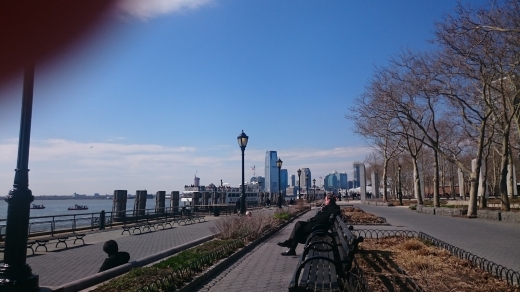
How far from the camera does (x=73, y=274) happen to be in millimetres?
10039

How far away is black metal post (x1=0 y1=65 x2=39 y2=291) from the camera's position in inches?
203

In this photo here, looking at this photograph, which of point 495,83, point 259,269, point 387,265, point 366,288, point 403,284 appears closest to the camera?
point 366,288

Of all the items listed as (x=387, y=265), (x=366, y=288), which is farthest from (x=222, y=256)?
(x=366, y=288)

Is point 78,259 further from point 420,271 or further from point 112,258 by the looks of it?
point 420,271

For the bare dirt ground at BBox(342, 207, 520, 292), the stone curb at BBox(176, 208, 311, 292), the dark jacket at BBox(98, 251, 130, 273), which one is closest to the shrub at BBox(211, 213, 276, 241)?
the stone curb at BBox(176, 208, 311, 292)

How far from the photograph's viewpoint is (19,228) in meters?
5.24

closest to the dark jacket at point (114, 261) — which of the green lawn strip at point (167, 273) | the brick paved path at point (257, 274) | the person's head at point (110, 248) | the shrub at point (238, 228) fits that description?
the person's head at point (110, 248)

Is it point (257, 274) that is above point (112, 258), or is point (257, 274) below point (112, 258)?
below

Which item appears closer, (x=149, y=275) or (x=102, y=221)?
(x=149, y=275)

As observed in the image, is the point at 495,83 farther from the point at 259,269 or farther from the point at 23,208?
the point at 23,208

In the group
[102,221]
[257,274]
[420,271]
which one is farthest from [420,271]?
[102,221]

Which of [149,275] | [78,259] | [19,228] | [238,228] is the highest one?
[19,228]

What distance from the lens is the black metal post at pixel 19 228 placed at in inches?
203

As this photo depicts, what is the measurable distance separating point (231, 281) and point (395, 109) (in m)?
24.4
